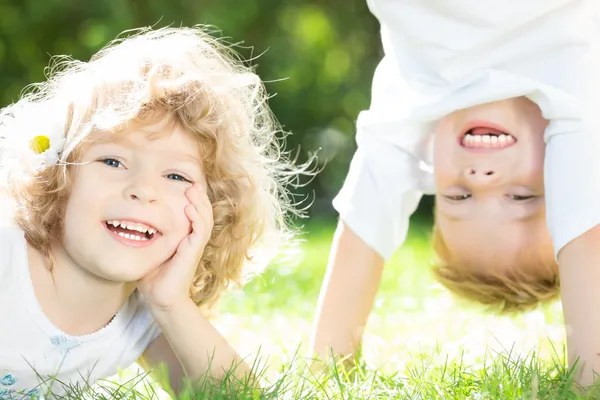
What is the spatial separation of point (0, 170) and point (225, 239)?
64cm

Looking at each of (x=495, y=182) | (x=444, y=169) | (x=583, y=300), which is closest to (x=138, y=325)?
(x=444, y=169)

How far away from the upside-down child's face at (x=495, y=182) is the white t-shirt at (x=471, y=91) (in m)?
0.07

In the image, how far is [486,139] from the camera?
97.0 inches

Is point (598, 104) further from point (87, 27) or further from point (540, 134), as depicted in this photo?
point (87, 27)

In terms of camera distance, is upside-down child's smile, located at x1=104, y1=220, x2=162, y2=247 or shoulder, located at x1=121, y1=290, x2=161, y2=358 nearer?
upside-down child's smile, located at x1=104, y1=220, x2=162, y2=247

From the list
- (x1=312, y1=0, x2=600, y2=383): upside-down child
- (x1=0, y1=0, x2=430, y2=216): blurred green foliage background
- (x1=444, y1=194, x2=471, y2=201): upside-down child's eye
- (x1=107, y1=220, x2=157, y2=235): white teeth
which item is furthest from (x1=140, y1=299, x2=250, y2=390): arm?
(x1=0, y1=0, x2=430, y2=216): blurred green foliage background

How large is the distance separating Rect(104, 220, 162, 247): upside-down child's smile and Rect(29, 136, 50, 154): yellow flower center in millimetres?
319

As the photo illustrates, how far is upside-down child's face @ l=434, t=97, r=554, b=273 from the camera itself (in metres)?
2.44

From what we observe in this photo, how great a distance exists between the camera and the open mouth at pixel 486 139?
8.03 feet

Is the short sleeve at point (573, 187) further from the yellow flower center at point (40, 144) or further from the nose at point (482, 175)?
the yellow flower center at point (40, 144)

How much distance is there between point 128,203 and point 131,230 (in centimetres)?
9

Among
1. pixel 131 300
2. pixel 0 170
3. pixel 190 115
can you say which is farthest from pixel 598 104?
pixel 0 170

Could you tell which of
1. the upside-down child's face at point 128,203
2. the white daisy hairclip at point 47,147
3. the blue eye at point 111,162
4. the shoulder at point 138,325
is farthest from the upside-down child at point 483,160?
the white daisy hairclip at point 47,147

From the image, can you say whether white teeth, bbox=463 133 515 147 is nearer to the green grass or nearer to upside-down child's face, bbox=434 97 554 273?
upside-down child's face, bbox=434 97 554 273
